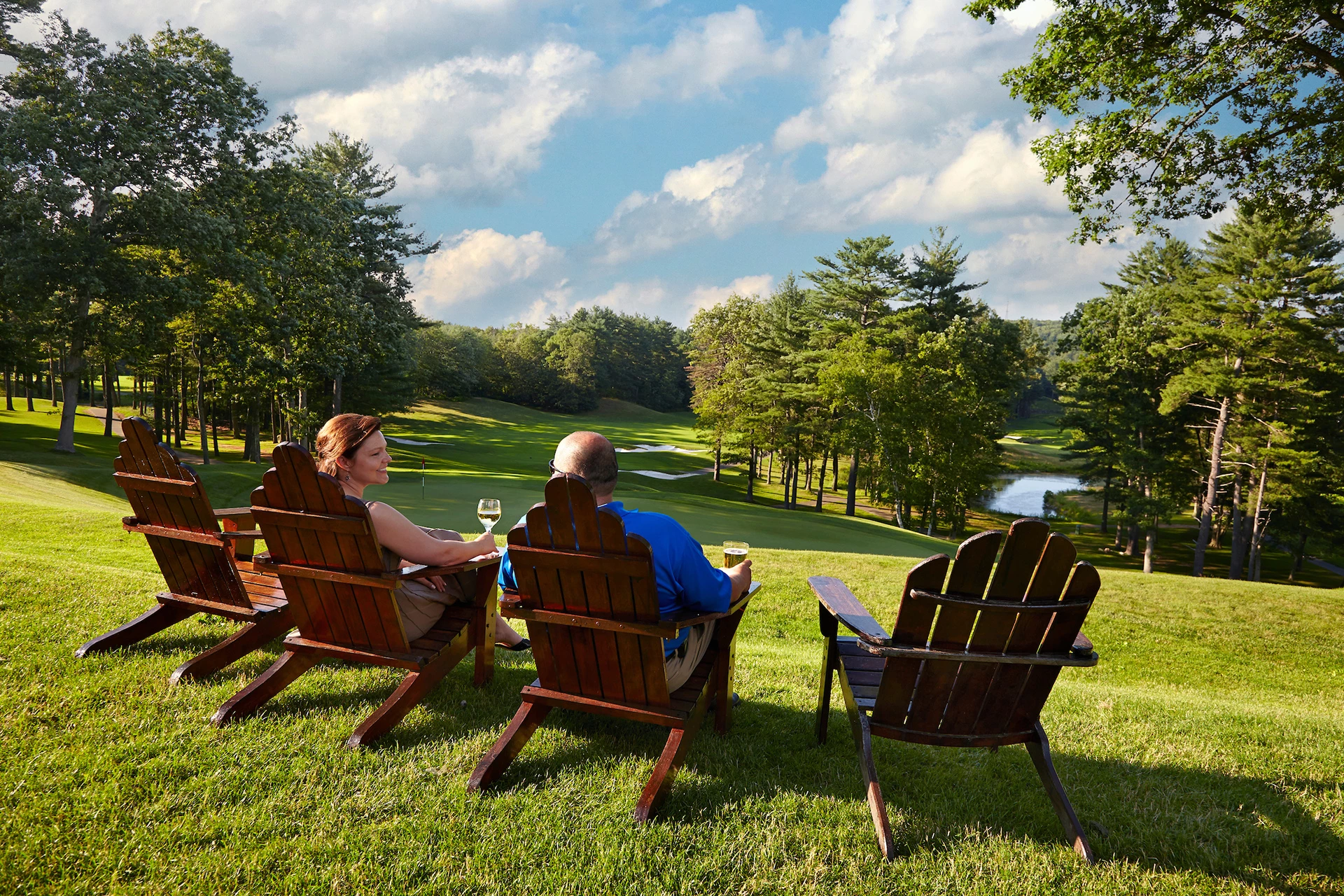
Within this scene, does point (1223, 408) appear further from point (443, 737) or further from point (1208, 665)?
point (443, 737)

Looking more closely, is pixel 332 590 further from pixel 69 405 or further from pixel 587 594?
pixel 69 405

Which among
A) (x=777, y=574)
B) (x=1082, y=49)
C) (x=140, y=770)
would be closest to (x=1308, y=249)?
(x=1082, y=49)

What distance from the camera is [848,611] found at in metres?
3.31

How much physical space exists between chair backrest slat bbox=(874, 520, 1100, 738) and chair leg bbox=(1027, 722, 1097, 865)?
0.48 feet

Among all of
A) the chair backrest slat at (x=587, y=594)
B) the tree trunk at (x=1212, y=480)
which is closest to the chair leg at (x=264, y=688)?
the chair backrest slat at (x=587, y=594)

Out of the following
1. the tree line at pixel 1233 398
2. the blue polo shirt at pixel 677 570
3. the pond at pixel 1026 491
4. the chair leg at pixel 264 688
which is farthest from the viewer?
the pond at pixel 1026 491

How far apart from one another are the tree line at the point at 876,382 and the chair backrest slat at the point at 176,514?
92.5ft

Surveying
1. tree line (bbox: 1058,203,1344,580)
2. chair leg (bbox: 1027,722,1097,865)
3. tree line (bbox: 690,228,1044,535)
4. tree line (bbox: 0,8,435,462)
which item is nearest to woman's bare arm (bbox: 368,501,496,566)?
chair leg (bbox: 1027,722,1097,865)

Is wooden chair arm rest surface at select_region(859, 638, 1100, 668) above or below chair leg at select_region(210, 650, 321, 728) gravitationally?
above

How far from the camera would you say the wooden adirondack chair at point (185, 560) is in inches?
156

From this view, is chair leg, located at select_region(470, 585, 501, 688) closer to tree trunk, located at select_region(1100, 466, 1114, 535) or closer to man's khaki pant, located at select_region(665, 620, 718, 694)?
man's khaki pant, located at select_region(665, 620, 718, 694)

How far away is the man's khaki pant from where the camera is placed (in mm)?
3240

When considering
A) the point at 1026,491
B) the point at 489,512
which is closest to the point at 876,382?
the point at 1026,491

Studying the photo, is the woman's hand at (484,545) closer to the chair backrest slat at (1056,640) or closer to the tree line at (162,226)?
the chair backrest slat at (1056,640)
